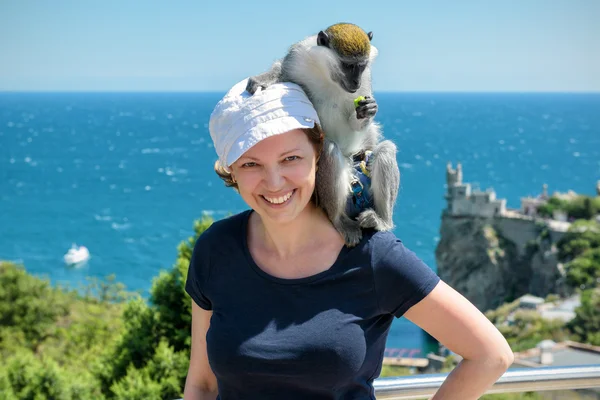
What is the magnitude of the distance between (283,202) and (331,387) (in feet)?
1.77

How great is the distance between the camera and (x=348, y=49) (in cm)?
231

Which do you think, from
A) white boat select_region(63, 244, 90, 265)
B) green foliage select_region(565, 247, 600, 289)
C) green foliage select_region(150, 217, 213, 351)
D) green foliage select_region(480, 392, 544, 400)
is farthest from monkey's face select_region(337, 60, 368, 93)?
white boat select_region(63, 244, 90, 265)

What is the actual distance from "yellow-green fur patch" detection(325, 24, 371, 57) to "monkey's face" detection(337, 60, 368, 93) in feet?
0.13

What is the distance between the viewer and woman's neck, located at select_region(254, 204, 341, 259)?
1.94m

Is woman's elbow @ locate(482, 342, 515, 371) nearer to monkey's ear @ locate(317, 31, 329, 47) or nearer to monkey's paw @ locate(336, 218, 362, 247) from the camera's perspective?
monkey's paw @ locate(336, 218, 362, 247)

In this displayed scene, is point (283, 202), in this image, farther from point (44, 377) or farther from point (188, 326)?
point (44, 377)

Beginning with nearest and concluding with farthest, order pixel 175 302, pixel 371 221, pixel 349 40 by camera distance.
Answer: pixel 371 221, pixel 349 40, pixel 175 302

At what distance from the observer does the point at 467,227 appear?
1629 inches

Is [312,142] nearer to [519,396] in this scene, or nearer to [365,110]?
[365,110]

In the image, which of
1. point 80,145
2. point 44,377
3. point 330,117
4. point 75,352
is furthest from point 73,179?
point 330,117

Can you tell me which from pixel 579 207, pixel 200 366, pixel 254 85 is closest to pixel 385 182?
pixel 254 85

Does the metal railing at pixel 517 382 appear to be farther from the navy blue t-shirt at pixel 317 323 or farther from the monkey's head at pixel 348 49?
the monkey's head at pixel 348 49

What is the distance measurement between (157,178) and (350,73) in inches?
3154

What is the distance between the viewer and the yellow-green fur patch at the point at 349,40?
7.54 feet
